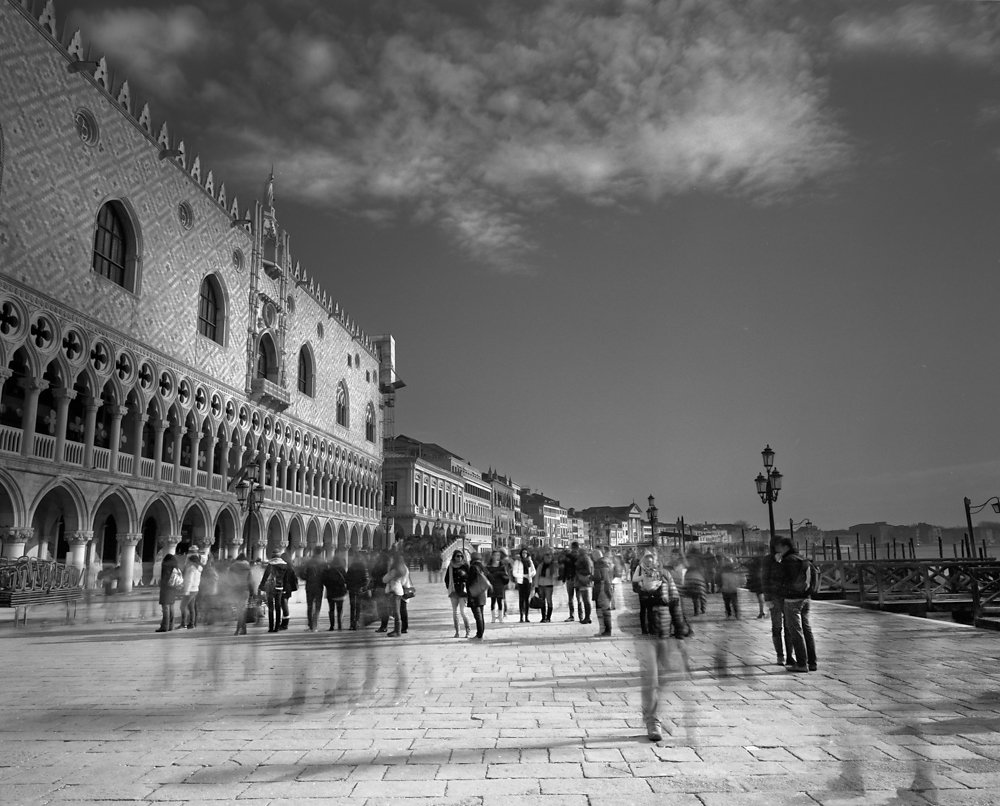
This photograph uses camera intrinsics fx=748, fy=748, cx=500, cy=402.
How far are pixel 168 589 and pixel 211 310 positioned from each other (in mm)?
24130

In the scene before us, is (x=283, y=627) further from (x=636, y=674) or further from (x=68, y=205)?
(x=68, y=205)

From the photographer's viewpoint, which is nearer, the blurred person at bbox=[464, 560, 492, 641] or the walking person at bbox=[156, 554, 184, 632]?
the blurred person at bbox=[464, 560, 492, 641]

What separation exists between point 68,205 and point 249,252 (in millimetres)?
14939

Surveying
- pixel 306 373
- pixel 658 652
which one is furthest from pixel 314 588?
pixel 306 373

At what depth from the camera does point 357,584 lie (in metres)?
13.6

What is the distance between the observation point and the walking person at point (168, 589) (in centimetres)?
1352

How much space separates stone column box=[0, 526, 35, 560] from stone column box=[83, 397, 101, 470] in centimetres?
350

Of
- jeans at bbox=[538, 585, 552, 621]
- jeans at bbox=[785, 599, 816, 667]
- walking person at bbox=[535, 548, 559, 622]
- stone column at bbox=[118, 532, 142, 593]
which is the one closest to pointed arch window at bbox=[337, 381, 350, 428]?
stone column at bbox=[118, 532, 142, 593]

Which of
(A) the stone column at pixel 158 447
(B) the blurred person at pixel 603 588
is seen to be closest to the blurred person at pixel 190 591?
(B) the blurred person at pixel 603 588

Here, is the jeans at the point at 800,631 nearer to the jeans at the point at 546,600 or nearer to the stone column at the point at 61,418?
the jeans at the point at 546,600

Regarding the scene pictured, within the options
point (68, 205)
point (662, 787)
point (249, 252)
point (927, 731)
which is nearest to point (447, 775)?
point (662, 787)

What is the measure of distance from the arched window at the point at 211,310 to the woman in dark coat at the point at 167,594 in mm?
22222

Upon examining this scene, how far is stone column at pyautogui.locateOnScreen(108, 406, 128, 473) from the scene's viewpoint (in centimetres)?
2602

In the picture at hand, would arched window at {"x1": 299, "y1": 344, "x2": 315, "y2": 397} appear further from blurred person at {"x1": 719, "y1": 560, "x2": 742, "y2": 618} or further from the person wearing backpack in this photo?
the person wearing backpack
